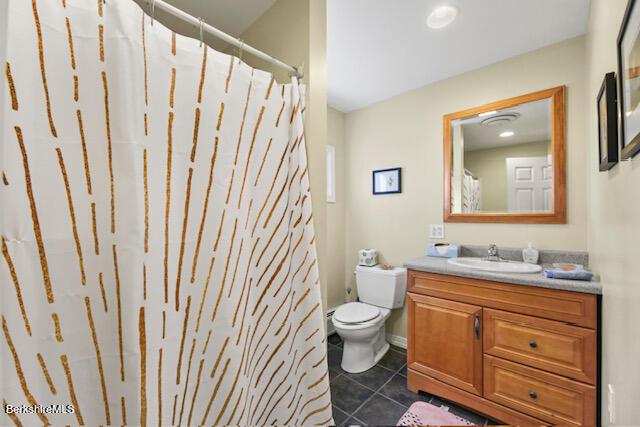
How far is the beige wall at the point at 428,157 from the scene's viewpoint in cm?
171

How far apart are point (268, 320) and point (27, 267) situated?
0.73 m

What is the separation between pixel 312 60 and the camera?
4.01 ft

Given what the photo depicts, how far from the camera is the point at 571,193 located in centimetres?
172

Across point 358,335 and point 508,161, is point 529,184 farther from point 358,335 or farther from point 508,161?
point 358,335

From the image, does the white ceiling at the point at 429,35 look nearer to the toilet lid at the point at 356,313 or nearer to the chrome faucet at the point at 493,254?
the chrome faucet at the point at 493,254

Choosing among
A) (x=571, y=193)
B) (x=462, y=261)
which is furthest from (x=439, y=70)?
(x=462, y=261)

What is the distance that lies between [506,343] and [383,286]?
98 cm

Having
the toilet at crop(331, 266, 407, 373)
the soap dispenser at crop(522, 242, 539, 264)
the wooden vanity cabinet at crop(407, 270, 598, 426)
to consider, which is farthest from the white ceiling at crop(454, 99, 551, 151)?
the toilet at crop(331, 266, 407, 373)

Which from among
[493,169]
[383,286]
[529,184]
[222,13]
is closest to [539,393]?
[383,286]

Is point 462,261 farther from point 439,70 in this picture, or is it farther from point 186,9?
point 186,9

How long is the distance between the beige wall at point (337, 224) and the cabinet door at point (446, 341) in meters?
1.00
